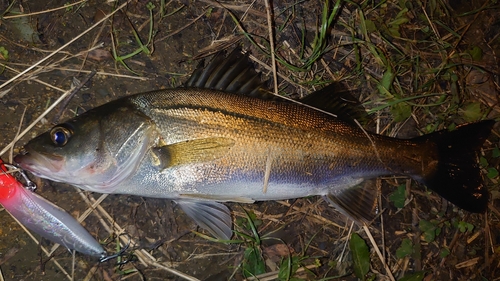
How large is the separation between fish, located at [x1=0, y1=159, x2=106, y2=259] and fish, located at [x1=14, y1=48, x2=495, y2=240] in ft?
1.42

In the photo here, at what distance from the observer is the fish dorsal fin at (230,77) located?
260 centimetres

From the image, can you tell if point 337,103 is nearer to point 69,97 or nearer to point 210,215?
point 210,215

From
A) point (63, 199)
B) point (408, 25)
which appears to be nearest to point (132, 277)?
point (63, 199)

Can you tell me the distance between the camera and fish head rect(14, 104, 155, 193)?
2258 millimetres

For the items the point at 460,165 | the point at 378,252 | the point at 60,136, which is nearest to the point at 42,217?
the point at 60,136

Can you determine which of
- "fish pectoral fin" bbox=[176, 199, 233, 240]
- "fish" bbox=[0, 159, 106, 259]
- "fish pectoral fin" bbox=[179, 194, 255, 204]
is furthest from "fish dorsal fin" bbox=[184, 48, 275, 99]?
"fish" bbox=[0, 159, 106, 259]

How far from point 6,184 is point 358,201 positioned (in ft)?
8.28

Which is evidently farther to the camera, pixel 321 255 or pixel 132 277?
pixel 321 255

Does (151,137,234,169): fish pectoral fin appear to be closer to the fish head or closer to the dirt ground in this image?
the fish head

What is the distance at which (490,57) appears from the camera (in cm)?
348

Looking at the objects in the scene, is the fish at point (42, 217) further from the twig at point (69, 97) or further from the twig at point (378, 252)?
the twig at point (378, 252)

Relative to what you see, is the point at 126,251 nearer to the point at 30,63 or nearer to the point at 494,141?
the point at 30,63

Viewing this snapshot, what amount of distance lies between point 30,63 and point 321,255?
275cm

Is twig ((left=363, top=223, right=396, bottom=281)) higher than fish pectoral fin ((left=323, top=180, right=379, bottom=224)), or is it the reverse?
fish pectoral fin ((left=323, top=180, right=379, bottom=224))
